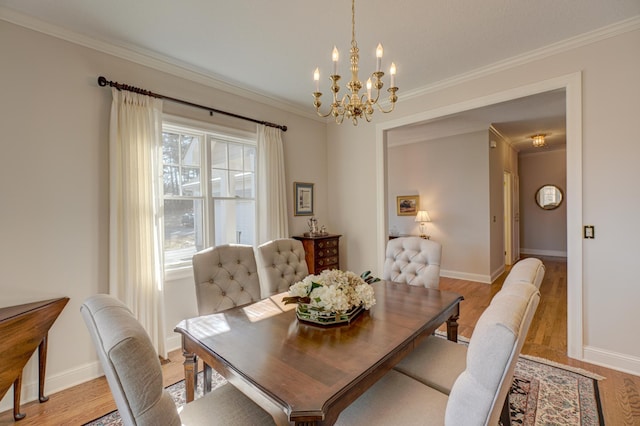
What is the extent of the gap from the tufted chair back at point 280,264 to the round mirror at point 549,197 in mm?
7905

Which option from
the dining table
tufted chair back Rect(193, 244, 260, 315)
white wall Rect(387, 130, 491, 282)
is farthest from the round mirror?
tufted chair back Rect(193, 244, 260, 315)

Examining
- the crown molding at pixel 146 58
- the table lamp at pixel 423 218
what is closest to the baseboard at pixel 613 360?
the table lamp at pixel 423 218

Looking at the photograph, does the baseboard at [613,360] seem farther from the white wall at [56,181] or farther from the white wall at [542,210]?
the white wall at [542,210]

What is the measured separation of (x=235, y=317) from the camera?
5.48 ft

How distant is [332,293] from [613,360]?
2649 mm

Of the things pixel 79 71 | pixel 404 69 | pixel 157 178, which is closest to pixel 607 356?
pixel 404 69

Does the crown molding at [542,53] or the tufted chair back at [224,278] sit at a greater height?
the crown molding at [542,53]

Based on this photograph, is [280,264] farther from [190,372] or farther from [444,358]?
[444,358]

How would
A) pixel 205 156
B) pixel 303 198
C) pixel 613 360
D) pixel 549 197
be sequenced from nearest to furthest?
1. pixel 613 360
2. pixel 205 156
3. pixel 303 198
4. pixel 549 197

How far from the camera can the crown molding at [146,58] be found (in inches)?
83.5

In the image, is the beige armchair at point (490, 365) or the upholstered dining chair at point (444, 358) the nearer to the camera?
the beige armchair at point (490, 365)

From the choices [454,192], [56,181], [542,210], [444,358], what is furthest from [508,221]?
[56,181]

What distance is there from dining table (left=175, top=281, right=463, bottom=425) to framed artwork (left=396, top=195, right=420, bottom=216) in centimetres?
423

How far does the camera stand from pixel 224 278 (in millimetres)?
2094
